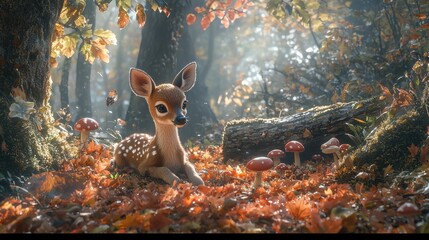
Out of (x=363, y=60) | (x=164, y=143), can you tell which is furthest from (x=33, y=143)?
(x=363, y=60)

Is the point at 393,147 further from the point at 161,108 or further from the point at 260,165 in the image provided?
the point at 161,108

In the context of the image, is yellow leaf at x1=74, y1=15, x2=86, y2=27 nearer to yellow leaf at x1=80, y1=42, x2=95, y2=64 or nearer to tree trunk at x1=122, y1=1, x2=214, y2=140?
yellow leaf at x1=80, y1=42, x2=95, y2=64

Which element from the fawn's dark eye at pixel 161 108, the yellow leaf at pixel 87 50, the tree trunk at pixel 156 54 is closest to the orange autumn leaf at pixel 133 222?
the fawn's dark eye at pixel 161 108

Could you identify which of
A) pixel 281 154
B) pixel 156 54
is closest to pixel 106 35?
pixel 156 54

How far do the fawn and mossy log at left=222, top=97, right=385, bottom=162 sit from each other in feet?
6.58

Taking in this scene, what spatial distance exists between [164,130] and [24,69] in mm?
2261

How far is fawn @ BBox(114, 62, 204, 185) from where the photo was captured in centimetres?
556

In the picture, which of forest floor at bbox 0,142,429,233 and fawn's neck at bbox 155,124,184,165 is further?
fawn's neck at bbox 155,124,184,165

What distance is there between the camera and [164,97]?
221 inches

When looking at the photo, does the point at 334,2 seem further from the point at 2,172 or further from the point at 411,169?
the point at 2,172

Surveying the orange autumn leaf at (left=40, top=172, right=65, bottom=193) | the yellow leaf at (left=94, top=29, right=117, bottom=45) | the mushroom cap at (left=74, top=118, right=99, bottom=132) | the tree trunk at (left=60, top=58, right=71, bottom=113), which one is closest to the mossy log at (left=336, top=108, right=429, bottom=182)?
the orange autumn leaf at (left=40, top=172, right=65, bottom=193)

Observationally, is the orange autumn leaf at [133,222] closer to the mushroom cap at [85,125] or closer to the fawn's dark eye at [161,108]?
the fawn's dark eye at [161,108]

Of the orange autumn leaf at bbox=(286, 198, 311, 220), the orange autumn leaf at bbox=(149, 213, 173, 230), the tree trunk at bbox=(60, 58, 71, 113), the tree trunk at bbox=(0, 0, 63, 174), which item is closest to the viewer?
the orange autumn leaf at bbox=(149, 213, 173, 230)

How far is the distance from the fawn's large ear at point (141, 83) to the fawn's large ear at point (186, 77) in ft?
1.48
